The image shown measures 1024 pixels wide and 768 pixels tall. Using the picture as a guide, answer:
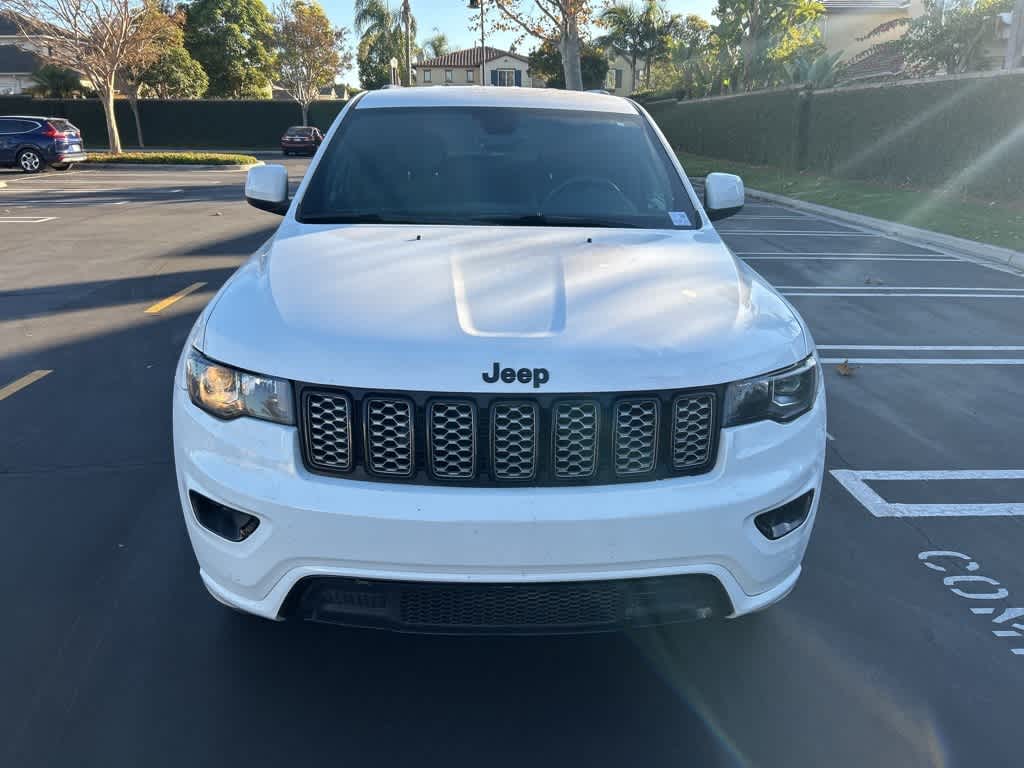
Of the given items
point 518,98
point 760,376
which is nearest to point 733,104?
point 518,98

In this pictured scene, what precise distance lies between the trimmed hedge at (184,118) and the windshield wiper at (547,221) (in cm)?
4226

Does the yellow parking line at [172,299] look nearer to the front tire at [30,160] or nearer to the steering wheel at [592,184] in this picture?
the steering wheel at [592,184]

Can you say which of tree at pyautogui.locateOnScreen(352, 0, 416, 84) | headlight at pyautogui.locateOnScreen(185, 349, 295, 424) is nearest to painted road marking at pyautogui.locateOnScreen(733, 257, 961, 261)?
headlight at pyautogui.locateOnScreen(185, 349, 295, 424)

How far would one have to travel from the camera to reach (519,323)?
7.75 ft

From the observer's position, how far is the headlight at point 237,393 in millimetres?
2268

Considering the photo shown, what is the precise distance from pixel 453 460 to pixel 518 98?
99.2 inches

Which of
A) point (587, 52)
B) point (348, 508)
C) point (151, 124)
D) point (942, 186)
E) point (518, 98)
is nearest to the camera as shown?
point (348, 508)

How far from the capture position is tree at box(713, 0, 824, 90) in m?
34.5

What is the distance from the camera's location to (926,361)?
6395mm

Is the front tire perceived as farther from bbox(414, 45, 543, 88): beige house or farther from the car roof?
bbox(414, 45, 543, 88): beige house

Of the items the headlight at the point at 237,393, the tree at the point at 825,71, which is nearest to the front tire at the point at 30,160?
the tree at the point at 825,71

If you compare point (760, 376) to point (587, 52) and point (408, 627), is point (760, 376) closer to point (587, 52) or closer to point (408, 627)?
point (408, 627)

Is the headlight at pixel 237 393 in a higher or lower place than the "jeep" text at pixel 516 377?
lower

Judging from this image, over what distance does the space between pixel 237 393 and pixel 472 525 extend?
751 millimetres
